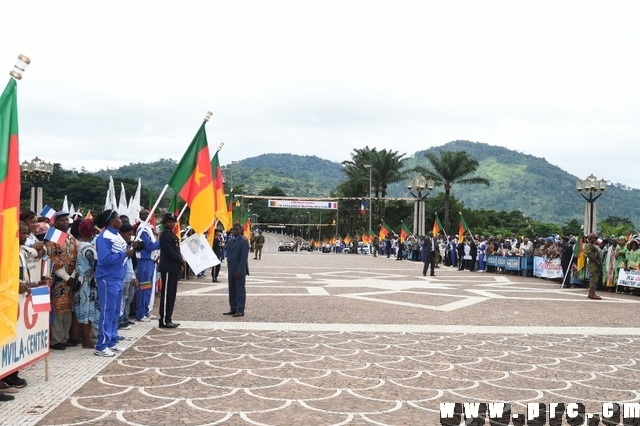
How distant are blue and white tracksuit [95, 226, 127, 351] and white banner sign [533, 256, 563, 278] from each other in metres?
18.5

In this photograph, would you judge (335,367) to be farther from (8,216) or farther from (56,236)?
(8,216)

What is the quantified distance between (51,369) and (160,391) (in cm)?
166

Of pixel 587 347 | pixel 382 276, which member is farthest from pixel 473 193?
pixel 587 347

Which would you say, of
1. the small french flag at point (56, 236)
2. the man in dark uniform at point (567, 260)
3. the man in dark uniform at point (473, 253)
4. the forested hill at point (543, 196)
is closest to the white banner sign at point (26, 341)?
the small french flag at point (56, 236)

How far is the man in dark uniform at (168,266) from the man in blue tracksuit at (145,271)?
0.18 metres

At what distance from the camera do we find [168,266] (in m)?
10.4

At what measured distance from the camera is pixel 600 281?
2091cm

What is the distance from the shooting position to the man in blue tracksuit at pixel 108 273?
26.4 ft

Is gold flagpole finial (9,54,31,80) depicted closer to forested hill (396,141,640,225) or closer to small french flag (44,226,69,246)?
small french flag (44,226,69,246)

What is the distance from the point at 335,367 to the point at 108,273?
3172 mm

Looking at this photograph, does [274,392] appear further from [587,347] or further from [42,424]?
[587,347]

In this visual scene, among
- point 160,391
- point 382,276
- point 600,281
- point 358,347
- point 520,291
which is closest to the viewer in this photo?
point 160,391

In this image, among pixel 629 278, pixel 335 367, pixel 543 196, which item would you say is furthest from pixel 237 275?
pixel 543 196

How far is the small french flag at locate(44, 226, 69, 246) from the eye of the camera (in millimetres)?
7920
